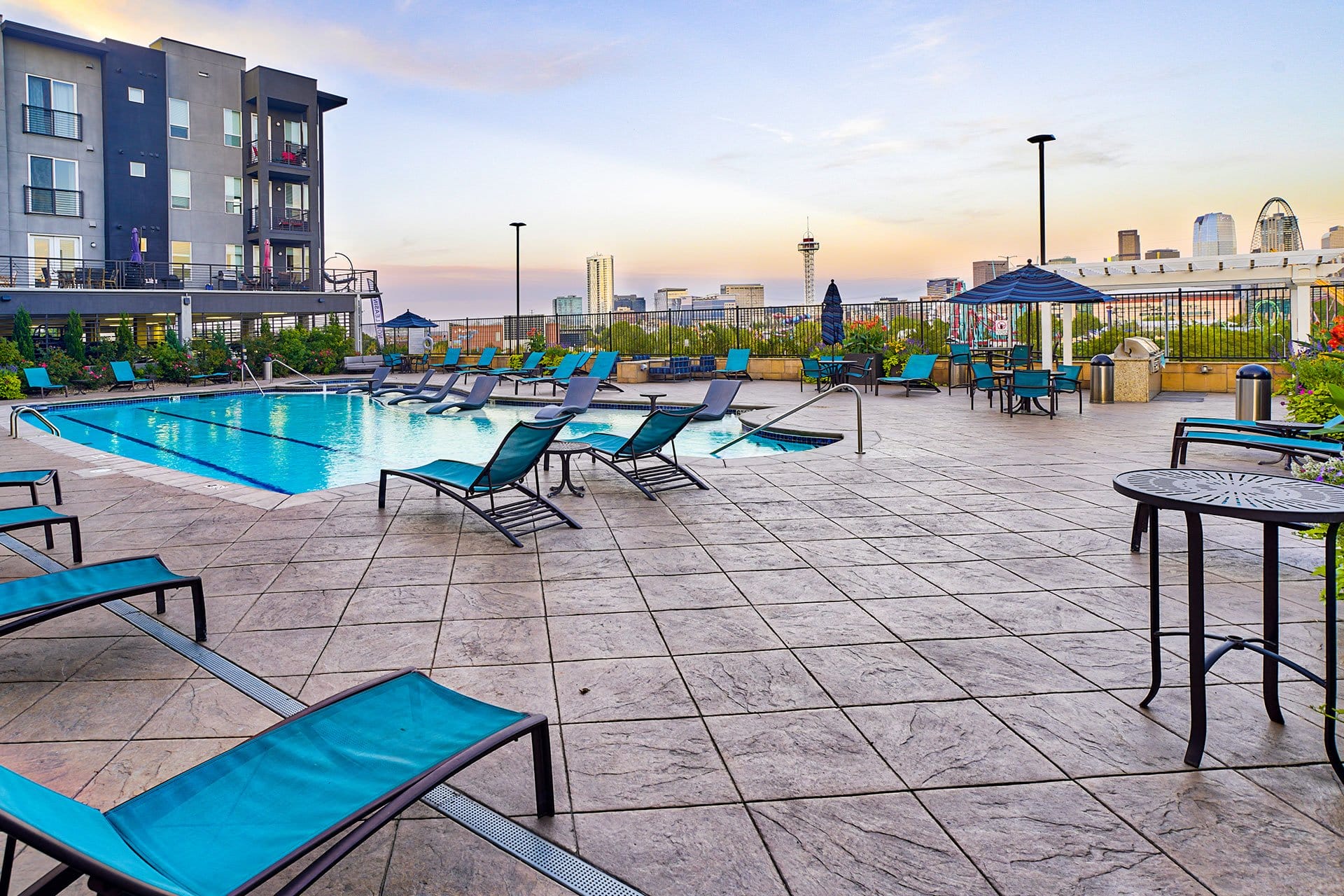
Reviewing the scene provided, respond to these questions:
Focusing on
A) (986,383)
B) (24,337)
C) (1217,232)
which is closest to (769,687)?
(986,383)

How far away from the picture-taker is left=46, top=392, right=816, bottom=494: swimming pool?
10812 millimetres

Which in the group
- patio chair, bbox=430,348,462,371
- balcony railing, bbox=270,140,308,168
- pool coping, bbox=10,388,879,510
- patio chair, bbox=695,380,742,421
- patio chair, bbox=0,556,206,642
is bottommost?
patio chair, bbox=0,556,206,642

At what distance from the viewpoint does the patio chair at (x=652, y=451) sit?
272 inches

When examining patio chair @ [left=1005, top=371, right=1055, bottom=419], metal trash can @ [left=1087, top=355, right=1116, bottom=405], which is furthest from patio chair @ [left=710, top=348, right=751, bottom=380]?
patio chair @ [left=1005, top=371, right=1055, bottom=419]

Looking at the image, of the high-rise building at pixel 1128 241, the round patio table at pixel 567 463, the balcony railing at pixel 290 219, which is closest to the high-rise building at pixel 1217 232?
the high-rise building at pixel 1128 241

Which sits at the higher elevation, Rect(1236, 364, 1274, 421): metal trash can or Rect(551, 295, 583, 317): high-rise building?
Rect(551, 295, 583, 317): high-rise building

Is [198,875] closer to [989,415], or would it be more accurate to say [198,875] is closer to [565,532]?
[565,532]

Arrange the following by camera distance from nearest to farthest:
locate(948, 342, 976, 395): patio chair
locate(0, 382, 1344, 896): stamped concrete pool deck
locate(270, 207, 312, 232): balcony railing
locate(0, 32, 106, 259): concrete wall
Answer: locate(0, 382, 1344, 896): stamped concrete pool deck
locate(948, 342, 976, 395): patio chair
locate(0, 32, 106, 259): concrete wall
locate(270, 207, 312, 232): balcony railing

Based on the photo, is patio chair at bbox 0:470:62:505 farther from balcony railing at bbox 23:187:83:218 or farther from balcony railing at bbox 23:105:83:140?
Answer: balcony railing at bbox 23:105:83:140

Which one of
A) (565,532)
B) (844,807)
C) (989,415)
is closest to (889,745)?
(844,807)

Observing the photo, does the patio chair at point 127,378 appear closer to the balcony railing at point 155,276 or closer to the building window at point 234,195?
the balcony railing at point 155,276

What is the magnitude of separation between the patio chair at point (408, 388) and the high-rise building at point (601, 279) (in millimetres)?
51162

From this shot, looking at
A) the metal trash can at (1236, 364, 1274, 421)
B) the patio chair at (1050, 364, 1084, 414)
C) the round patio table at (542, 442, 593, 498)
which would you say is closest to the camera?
the round patio table at (542, 442, 593, 498)

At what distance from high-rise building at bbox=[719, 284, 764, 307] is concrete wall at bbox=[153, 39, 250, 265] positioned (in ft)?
72.1
